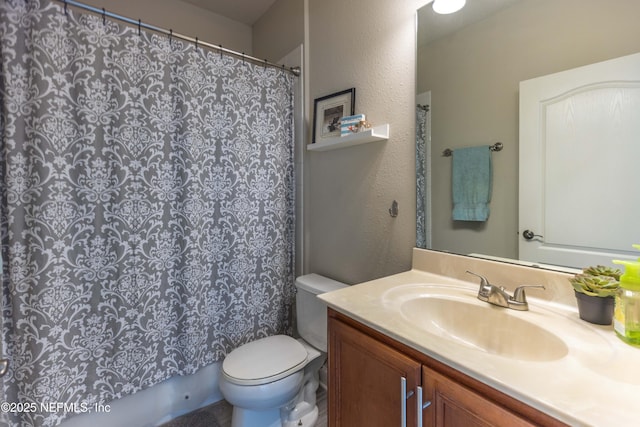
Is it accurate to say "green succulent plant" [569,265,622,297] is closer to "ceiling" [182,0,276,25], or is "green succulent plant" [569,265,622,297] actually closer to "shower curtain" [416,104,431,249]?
"shower curtain" [416,104,431,249]

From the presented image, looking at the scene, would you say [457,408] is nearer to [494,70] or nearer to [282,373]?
[282,373]

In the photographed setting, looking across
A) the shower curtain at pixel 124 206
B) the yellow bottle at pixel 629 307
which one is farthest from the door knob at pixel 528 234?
the shower curtain at pixel 124 206

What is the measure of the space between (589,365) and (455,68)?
105 cm

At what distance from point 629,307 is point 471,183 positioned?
576mm

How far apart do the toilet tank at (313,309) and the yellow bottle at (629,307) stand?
40.7 inches

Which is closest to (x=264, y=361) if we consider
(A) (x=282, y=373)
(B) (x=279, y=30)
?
(A) (x=282, y=373)

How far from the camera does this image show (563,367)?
562 millimetres

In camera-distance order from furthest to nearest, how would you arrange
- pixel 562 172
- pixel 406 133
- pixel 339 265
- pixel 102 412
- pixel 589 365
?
1. pixel 339 265
2. pixel 102 412
3. pixel 406 133
4. pixel 562 172
5. pixel 589 365

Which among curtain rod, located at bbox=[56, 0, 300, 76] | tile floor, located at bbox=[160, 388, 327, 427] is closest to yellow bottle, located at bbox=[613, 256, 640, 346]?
tile floor, located at bbox=[160, 388, 327, 427]

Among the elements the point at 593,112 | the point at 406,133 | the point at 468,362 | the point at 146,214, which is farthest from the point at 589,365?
the point at 146,214

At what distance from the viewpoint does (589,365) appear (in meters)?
0.57

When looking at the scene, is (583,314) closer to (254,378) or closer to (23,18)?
(254,378)

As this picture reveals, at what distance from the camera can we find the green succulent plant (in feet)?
2.32

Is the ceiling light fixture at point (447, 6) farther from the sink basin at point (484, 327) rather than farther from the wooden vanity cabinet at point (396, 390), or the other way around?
the wooden vanity cabinet at point (396, 390)
